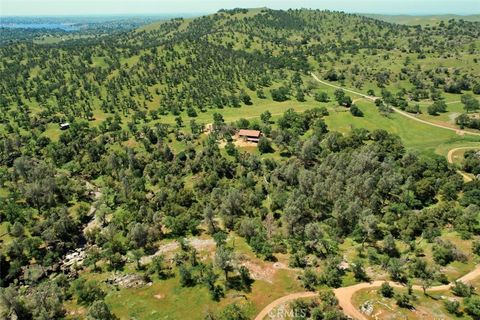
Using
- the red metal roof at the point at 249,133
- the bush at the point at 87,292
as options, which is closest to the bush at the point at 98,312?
the bush at the point at 87,292

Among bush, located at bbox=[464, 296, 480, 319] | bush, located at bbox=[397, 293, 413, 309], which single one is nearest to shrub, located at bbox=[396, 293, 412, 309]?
bush, located at bbox=[397, 293, 413, 309]

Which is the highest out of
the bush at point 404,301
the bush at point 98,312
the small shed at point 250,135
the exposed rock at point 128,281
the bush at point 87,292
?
the small shed at point 250,135

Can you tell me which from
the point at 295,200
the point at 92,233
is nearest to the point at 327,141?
the point at 295,200

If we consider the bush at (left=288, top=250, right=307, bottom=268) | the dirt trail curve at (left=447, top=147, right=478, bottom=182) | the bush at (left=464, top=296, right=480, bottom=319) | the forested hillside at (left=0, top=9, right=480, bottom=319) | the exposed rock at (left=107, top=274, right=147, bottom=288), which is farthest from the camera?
the dirt trail curve at (left=447, top=147, right=478, bottom=182)

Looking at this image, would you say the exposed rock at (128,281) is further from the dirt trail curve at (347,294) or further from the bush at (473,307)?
the bush at (473,307)

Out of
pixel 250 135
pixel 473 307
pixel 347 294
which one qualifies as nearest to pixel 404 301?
pixel 347 294

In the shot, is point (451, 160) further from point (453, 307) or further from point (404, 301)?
point (404, 301)

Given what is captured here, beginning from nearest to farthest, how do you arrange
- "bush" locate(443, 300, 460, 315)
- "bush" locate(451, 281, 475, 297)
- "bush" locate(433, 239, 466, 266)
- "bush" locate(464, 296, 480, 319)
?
"bush" locate(464, 296, 480, 319) → "bush" locate(443, 300, 460, 315) → "bush" locate(451, 281, 475, 297) → "bush" locate(433, 239, 466, 266)

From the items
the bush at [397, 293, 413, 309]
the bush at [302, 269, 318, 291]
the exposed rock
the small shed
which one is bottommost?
the exposed rock

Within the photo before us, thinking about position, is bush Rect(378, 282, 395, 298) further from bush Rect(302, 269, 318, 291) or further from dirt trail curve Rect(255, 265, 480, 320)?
bush Rect(302, 269, 318, 291)
